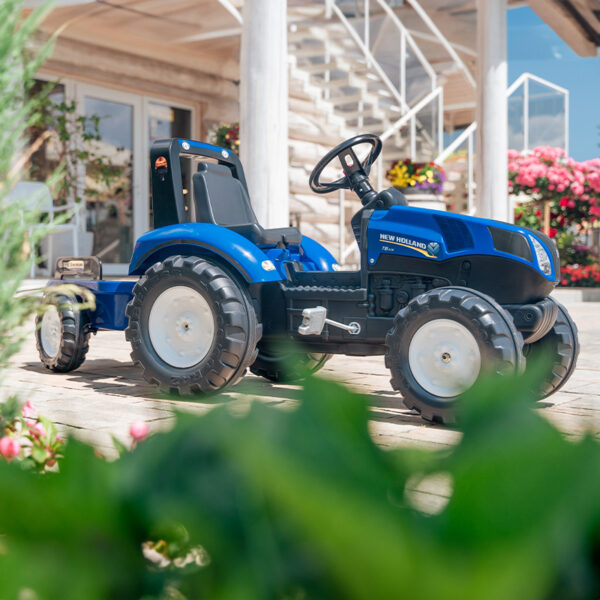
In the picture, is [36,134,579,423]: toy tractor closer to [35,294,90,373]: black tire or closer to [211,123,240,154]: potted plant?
[35,294,90,373]: black tire

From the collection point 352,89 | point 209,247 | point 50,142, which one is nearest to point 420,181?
point 352,89

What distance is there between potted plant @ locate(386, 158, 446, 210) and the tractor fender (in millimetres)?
7078

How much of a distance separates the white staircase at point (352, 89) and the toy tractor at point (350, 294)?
6.39 m

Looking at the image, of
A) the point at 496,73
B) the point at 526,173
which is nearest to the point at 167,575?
the point at 496,73

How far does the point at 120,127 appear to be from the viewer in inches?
449

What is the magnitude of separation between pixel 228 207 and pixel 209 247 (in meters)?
0.56

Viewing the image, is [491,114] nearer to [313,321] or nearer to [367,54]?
[367,54]

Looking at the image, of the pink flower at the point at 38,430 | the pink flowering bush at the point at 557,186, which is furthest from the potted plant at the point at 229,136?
the pink flower at the point at 38,430

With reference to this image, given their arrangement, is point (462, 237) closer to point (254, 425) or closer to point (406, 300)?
point (406, 300)

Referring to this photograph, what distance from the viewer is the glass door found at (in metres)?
11.1

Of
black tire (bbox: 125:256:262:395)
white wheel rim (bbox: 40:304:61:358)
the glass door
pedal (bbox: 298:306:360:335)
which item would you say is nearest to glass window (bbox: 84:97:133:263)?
the glass door

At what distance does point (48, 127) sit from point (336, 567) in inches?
423

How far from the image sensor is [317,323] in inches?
146

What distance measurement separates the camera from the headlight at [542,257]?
3.46m
